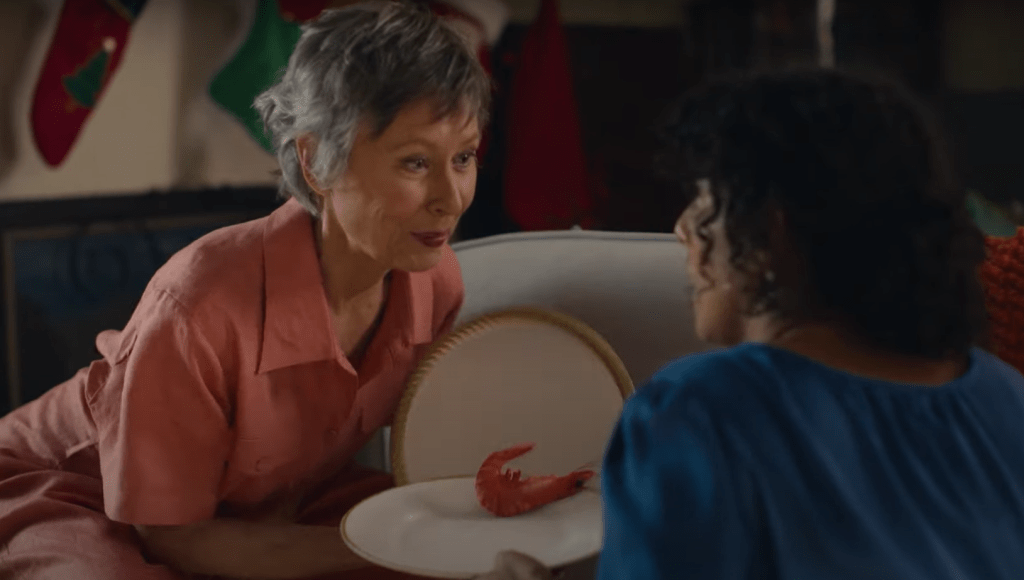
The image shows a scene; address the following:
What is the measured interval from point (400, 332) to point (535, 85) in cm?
132

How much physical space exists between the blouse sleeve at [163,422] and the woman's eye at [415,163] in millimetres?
228

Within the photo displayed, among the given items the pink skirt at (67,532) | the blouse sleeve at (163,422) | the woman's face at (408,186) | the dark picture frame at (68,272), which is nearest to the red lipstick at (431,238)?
the woman's face at (408,186)

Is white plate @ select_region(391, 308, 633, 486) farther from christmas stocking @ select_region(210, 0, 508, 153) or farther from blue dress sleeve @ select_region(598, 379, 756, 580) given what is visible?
christmas stocking @ select_region(210, 0, 508, 153)

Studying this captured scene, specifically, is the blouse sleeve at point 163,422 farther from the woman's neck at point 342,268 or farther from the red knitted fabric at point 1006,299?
the red knitted fabric at point 1006,299

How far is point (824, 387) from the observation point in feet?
2.04

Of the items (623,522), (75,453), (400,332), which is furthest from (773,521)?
(75,453)

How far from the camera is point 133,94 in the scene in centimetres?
203

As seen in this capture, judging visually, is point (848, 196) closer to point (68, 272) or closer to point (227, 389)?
point (227, 389)

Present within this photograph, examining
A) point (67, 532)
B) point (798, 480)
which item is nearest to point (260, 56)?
point (67, 532)

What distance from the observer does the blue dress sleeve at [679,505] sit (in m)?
0.59

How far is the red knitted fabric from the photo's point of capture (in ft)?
3.42

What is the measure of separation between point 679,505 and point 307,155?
536 millimetres

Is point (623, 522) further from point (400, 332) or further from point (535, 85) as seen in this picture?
point (535, 85)

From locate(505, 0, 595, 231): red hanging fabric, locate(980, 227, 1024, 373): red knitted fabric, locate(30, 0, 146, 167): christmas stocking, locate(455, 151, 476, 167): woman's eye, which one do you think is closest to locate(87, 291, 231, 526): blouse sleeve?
locate(455, 151, 476, 167): woman's eye
